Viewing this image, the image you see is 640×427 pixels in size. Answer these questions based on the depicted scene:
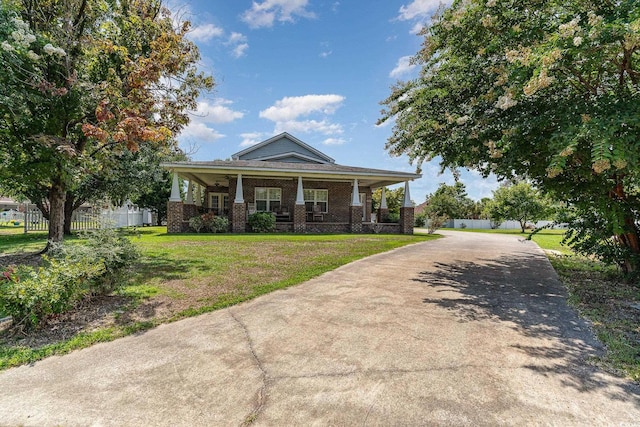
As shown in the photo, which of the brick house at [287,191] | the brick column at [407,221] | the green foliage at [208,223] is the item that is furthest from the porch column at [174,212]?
the brick column at [407,221]

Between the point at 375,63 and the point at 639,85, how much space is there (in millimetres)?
10260

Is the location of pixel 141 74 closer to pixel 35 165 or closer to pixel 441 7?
pixel 35 165

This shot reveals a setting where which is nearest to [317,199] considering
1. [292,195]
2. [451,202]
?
[292,195]

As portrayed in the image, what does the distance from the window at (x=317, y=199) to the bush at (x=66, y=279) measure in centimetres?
1575

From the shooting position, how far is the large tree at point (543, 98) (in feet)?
13.6

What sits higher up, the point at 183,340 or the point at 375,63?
the point at 375,63

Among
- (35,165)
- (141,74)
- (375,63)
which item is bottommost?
(35,165)

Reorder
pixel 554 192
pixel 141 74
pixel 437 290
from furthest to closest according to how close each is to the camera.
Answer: pixel 554 192
pixel 141 74
pixel 437 290

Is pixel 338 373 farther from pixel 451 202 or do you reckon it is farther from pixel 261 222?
pixel 451 202

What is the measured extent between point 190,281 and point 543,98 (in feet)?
24.9

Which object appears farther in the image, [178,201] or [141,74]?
[178,201]

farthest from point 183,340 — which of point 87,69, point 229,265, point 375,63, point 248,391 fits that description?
point 375,63

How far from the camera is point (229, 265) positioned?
301 inches

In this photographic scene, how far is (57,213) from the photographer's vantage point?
25.6ft
